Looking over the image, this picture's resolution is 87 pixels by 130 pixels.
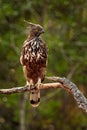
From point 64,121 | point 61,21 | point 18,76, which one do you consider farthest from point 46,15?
point 64,121

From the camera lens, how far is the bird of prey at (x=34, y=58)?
6973mm

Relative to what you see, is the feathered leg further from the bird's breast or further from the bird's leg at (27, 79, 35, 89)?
the bird's breast

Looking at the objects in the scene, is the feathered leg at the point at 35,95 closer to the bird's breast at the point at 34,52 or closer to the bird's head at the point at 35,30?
the bird's breast at the point at 34,52

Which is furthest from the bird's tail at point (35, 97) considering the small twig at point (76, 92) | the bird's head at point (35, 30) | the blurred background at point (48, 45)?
the blurred background at point (48, 45)

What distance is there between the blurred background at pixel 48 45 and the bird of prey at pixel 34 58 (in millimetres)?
4451

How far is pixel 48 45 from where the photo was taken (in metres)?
11.7

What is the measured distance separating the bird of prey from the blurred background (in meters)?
4.45

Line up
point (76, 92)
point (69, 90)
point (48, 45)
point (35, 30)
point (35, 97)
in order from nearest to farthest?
point (76, 92) → point (69, 90) → point (35, 30) → point (35, 97) → point (48, 45)

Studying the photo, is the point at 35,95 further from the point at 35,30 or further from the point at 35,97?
the point at 35,30

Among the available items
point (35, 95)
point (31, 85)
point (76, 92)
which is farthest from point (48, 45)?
point (76, 92)

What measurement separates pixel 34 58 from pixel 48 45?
4.78 m

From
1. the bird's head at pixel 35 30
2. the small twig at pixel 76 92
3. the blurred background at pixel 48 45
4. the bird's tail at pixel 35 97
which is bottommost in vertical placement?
the small twig at pixel 76 92

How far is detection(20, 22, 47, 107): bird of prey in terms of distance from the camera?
6.97 meters

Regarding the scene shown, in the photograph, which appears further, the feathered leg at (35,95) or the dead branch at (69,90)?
the feathered leg at (35,95)
